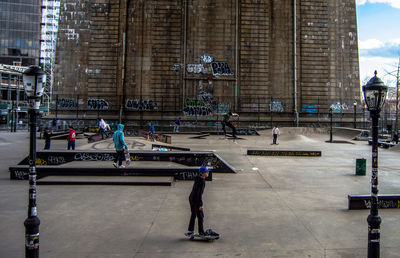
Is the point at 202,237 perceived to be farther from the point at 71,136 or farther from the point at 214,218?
the point at 71,136

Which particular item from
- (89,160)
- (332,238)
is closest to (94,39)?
(89,160)

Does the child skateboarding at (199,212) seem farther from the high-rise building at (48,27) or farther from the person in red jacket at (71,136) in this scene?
the high-rise building at (48,27)

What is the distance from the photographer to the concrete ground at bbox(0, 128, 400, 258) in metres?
5.95

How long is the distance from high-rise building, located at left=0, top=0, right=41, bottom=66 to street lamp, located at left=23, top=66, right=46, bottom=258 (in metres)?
83.6

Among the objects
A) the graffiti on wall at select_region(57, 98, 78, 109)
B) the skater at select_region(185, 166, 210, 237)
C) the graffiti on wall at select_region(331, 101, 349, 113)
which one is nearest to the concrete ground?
the skater at select_region(185, 166, 210, 237)

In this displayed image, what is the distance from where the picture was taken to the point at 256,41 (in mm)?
36125

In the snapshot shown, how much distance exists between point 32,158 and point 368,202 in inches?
322

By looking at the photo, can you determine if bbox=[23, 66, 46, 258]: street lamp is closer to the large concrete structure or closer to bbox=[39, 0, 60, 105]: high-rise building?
the large concrete structure

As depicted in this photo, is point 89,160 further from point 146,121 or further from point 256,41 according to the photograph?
point 256,41

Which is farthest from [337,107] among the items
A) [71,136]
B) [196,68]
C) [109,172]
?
[109,172]

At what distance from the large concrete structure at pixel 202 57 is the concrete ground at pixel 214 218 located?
77.8 ft

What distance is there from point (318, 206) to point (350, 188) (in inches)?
115

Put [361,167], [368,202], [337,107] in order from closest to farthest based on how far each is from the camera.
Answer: [368,202] → [361,167] → [337,107]

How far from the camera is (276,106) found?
120 ft
